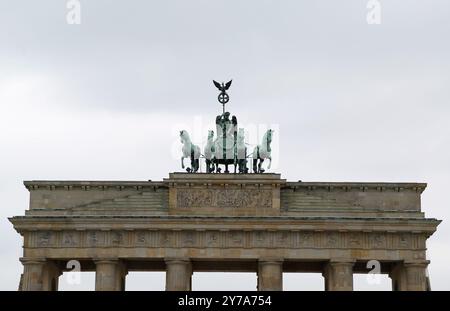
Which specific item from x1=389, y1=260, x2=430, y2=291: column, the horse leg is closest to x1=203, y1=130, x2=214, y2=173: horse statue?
the horse leg

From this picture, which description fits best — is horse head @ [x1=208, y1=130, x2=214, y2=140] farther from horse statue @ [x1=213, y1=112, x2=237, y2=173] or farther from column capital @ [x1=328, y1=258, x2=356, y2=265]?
column capital @ [x1=328, y1=258, x2=356, y2=265]

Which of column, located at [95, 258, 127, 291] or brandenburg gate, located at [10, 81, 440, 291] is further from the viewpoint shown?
brandenburg gate, located at [10, 81, 440, 291]

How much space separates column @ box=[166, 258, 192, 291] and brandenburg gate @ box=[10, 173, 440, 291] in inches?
2.2

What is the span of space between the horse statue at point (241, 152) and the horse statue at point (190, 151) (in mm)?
2323

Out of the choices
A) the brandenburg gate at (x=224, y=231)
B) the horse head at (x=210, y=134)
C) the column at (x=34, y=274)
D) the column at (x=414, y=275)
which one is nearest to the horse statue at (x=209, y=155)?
the horse head at (x=210, y=134)

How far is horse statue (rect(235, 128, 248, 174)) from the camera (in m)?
67.0

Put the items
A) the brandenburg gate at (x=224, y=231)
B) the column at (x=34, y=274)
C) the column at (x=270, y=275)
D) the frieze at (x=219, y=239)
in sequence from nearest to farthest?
the column at (x=270, y=275), the column at (x=34, y=274), the brandenburg gate at (x=224, y=231), the frieze at (x=219, y=239)

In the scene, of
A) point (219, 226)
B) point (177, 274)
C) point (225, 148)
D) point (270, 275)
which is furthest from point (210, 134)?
point (270, 275)

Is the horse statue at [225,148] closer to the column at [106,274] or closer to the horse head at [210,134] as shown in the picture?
the horse head at [210,134]

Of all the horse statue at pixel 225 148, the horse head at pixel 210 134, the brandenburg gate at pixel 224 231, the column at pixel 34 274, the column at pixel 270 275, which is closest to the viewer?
the column at pixel 270 275

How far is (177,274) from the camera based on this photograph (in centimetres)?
6525

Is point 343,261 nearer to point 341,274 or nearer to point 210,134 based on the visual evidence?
point 341,274

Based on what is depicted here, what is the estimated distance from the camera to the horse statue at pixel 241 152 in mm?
67000

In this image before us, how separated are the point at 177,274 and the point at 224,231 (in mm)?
3599
